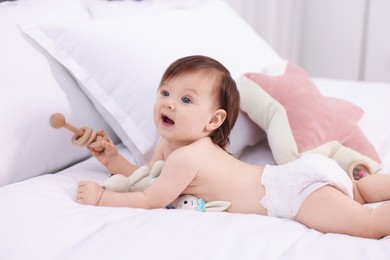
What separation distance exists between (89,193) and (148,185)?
0.50 feet

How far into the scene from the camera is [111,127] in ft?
4.82

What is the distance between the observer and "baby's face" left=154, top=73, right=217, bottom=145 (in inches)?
44.6

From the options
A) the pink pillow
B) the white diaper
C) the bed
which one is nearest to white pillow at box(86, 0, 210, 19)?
the bed

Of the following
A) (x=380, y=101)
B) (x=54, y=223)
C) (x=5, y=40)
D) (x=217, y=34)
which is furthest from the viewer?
(x=380, y=101)

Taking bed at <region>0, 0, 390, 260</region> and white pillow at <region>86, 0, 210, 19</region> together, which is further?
white pillow at <region>86, 0, 210, 19</region>

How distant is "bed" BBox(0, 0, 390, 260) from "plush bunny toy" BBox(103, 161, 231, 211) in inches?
3.5

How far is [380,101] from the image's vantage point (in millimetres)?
1863

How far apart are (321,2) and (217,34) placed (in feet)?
6.41

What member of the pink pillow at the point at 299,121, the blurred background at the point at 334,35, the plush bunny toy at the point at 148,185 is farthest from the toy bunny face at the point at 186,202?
the blurred background at the point at 334,35

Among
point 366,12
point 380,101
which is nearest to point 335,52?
point 366,12

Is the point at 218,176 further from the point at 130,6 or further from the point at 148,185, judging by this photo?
the point at 130,6

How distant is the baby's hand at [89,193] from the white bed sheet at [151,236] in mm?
39

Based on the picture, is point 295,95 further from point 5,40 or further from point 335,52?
point 335,52

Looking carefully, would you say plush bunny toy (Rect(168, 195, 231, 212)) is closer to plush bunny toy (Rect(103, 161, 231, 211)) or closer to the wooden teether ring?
plush bunny toy (Rect(103, 161, 231, 211))
